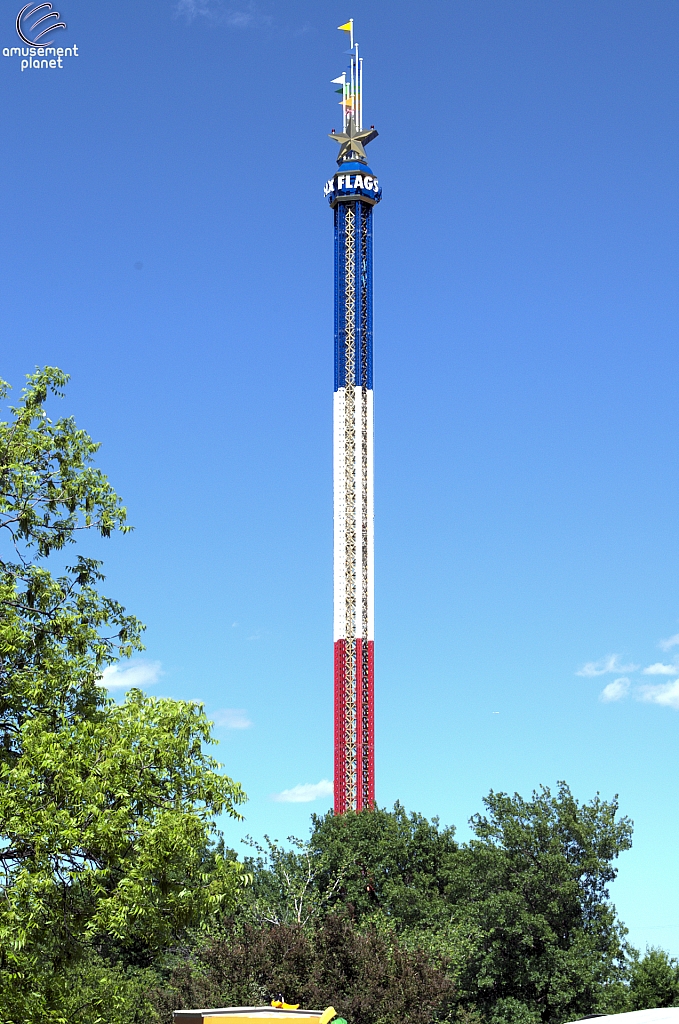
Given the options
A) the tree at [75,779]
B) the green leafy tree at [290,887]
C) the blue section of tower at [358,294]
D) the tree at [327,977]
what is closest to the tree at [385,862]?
the green leafy tree at [290,887]

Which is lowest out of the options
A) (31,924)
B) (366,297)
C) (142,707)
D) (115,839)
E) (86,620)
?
(31,924)

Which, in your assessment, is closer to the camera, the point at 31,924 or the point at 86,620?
the point at 31,924

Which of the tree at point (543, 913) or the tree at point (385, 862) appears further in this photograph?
the tree at point (385, 862)

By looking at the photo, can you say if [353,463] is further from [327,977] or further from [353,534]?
[327,977]

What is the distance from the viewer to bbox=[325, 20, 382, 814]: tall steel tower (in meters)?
68.2

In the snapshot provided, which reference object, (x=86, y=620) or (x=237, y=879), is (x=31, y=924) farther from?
(x=86, y=620)

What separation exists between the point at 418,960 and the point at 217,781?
21456 millimetres

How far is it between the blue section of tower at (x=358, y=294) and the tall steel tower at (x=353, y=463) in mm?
59

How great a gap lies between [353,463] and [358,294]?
1018 cm

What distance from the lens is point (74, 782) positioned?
17.3m

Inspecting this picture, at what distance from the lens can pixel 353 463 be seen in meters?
71.1

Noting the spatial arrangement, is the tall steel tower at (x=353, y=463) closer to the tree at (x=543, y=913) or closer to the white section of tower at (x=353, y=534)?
the white section of tower at (x=353, y=534)

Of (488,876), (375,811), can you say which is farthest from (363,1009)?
(375,811)

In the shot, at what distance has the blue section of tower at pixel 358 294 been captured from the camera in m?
72.4
